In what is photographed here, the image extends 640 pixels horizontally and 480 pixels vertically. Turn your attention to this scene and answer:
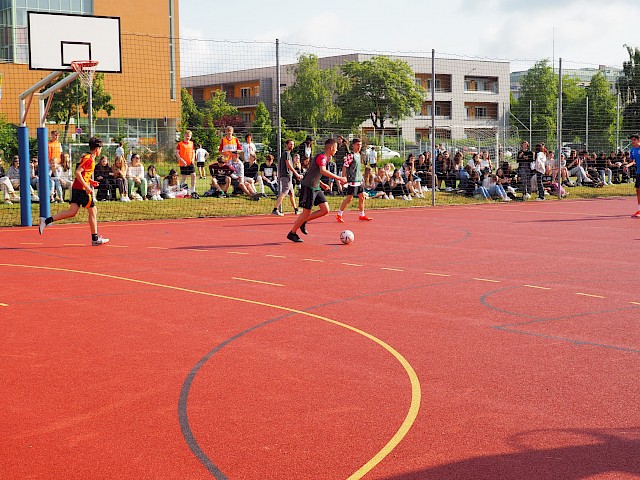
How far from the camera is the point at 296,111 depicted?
6806 cm

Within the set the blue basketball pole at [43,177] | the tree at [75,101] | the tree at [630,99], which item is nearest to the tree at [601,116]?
the tree at [630,99]

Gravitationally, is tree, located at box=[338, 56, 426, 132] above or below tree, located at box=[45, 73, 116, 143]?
above

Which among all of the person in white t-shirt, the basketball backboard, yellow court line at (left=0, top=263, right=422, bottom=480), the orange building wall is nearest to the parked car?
the orange building wall

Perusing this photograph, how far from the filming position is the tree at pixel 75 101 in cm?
3891

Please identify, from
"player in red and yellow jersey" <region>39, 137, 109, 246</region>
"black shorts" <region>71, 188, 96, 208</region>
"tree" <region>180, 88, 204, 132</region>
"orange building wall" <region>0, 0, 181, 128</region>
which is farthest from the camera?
"tree" <region>180, 88, 204, 132</region>

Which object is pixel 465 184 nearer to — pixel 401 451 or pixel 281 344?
pixel 281 344

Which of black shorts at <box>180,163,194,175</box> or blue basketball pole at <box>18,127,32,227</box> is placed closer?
blue basketball pole at <box>18,127,32,227</box>

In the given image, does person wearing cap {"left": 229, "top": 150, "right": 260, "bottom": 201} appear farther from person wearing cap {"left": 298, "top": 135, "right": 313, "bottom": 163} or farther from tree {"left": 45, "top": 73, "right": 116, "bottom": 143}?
tree {"left": 45, "top": 73, "right": 116, "bottom": 143}

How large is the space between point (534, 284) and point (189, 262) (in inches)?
196

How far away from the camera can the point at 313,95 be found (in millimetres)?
66125

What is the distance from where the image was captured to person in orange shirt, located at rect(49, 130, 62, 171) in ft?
69.5

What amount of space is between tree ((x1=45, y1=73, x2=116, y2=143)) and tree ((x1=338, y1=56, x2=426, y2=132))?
2905cm

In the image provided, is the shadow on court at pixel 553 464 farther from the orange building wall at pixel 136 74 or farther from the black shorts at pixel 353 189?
the orange building wall at pixel 136 74

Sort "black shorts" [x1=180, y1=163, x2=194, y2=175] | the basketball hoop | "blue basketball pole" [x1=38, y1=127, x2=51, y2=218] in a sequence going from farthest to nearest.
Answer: "black shorts" [x1=180, y1=163, x2=194, y2=175]
the basketball hoop
"blue basketball pole" [x1=38, y1=127, x2=51, y2=218]
